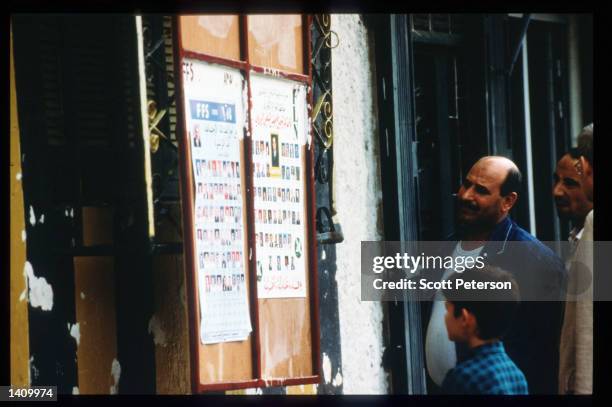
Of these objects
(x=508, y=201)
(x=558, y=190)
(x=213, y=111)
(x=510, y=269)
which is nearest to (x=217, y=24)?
(x=213, y=111)

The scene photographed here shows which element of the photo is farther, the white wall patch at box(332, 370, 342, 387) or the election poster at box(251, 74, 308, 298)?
the white wall patch at box(332, 370, 342, 387)

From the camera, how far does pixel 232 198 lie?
5.19m

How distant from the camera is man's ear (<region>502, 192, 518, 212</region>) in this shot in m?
6.40

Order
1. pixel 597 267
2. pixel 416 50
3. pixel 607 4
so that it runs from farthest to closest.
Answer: pixel 416 50, pixel 607 4, pixel 597 267

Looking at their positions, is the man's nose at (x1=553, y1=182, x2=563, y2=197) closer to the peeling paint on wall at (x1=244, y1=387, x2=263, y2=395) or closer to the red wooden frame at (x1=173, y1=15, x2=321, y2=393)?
the red wooden frame at (x1=173, y1=15, x2=321, y2=393)

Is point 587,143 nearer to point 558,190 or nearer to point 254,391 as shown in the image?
point 558,190

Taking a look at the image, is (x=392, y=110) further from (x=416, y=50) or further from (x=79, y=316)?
(x=79, y=316)

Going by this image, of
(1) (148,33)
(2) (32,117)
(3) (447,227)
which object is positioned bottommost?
(3) (447,227)

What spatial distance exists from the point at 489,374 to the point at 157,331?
139 cm

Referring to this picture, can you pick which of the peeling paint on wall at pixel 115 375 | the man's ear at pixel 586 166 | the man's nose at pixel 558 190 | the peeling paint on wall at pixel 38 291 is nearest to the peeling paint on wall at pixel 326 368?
the peeling paint on wall at pixel 115 375

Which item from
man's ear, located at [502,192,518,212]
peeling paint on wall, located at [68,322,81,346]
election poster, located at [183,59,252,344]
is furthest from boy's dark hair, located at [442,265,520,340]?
peeling paint on wall, located at [68,322,81,346]

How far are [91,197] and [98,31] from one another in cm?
64

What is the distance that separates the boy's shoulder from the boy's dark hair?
117 millimetres

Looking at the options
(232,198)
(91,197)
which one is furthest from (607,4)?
(91,197)
